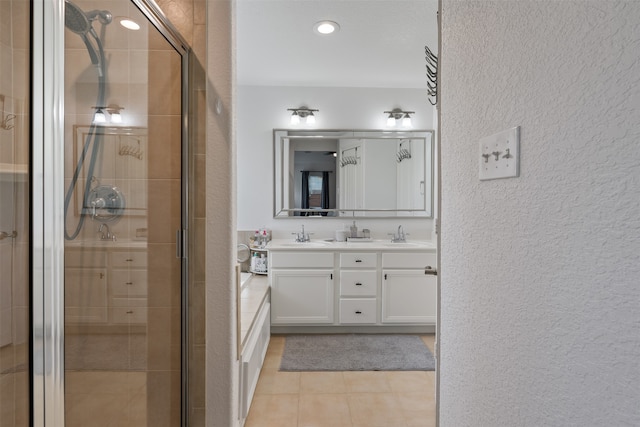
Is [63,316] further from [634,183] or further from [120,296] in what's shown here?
[634,183]

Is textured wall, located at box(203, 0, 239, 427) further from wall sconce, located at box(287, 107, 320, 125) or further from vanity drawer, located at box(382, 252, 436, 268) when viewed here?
wall sconce, located at box(287, 107, 320, 125)

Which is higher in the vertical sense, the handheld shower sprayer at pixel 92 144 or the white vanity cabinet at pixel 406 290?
the handheld shower sprayer at pixel 92 144

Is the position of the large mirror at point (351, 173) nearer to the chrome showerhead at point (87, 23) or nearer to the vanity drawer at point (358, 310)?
the vanity drawer at point (358, 310)

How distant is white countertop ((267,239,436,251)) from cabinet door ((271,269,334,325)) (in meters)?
0.22

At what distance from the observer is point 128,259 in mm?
1125

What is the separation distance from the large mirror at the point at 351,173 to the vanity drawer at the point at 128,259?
232 centimetres

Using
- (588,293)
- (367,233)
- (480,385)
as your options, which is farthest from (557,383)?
(367,233)

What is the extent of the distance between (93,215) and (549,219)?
116cm

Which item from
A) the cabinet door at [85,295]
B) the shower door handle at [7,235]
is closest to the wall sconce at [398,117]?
the cabinet door at [85,295]

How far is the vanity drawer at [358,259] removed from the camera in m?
3.02

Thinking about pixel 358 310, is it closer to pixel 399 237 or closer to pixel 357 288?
pixel 357 288

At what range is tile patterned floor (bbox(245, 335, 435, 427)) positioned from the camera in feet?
6.02

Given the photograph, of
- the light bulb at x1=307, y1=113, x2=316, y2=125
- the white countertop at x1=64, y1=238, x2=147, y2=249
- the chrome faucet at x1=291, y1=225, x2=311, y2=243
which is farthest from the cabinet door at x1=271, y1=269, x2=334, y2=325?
the white countertop at x1=64, y1=238, x2=147, y2=249

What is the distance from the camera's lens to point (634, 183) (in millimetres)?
496
